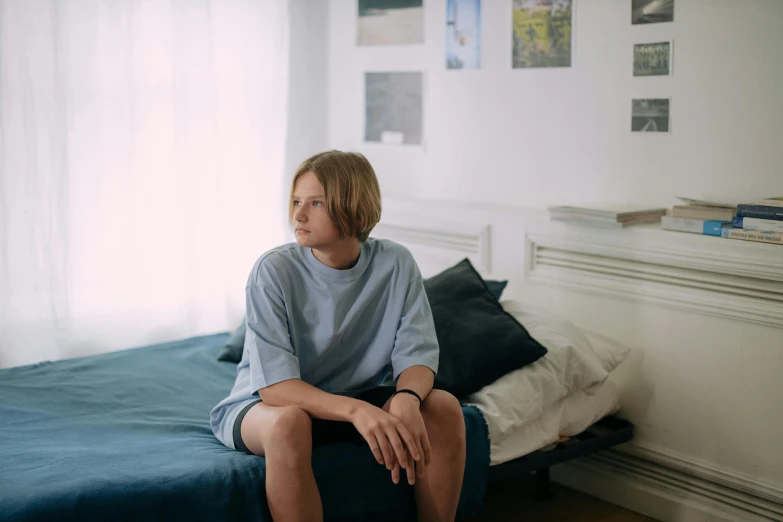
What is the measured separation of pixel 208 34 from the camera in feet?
10.6

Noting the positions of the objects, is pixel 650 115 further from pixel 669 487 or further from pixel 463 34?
pixel 669 487

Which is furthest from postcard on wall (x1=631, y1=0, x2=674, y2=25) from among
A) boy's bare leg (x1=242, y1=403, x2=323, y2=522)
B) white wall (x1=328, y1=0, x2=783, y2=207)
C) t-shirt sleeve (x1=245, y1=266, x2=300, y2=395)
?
boy's bare leg (x1=242, y1=403, x2=323, y2=522)

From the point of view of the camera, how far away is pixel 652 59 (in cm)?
258

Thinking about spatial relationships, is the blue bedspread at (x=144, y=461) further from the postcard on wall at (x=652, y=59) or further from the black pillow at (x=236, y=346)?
the postcard on wall at (x=652, y=59)

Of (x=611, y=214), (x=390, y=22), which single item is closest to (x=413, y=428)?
(x=611, y=214)

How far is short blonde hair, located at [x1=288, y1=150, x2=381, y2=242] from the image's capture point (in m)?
1.94

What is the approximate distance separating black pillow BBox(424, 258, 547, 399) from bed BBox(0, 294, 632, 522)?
0.04 metres

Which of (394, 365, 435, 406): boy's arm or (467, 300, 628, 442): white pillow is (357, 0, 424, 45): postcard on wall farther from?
(394, 365, 435, 406): boy's arm

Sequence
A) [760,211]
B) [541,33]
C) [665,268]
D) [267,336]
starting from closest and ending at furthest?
[267,336]
[760,211]
[665,268]
[541,33]

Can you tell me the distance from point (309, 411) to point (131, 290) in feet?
4.84

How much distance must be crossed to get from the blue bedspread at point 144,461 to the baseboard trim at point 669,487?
0.71 meters

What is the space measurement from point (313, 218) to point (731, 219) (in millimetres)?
1125

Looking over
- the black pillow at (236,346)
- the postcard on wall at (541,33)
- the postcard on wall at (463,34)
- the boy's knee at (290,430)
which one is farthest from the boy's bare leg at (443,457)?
the postcard on wall at (463,34)

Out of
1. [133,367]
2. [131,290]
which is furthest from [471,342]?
[131,290]
